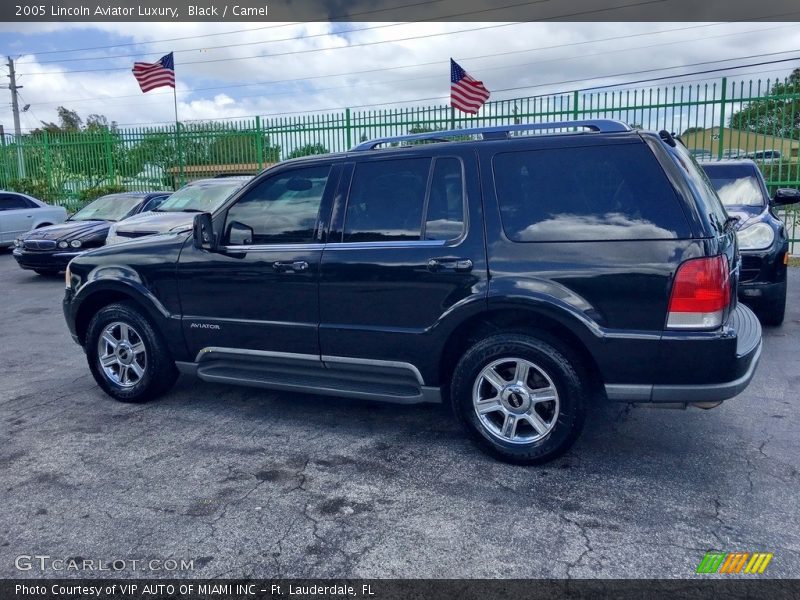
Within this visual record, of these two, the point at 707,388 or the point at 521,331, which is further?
the point at 521,331

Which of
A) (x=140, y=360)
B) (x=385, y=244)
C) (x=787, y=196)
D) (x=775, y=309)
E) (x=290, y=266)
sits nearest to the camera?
(x=385, y=244)

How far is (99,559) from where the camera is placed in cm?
311

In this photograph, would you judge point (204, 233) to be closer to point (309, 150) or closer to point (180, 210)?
point (180, 210)

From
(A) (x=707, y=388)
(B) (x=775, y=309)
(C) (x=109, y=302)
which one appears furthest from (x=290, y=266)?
(B) (x=775, y=309)

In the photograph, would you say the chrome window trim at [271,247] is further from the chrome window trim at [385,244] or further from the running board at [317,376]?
the running board at [317,376]

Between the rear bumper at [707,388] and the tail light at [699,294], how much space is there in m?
0.13

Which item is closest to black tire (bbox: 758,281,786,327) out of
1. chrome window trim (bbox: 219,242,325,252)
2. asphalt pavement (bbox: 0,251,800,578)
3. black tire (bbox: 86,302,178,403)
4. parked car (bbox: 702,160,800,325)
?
parked car (bbox: 702,160,800,325)

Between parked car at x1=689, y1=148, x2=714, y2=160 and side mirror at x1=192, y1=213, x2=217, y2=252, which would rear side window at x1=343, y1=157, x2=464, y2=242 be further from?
parked car at x1=689, y1=148, x2=714, y2=160

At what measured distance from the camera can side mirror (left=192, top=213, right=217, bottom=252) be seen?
15.8 ft

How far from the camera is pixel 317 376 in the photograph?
4.60 meters

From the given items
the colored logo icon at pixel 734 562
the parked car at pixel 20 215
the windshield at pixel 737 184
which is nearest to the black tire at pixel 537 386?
the colored logo icon at pixel 734 562

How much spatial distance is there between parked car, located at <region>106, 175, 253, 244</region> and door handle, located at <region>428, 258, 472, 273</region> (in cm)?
667

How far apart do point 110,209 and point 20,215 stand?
13.1 feet

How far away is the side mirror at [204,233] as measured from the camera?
4.82m
